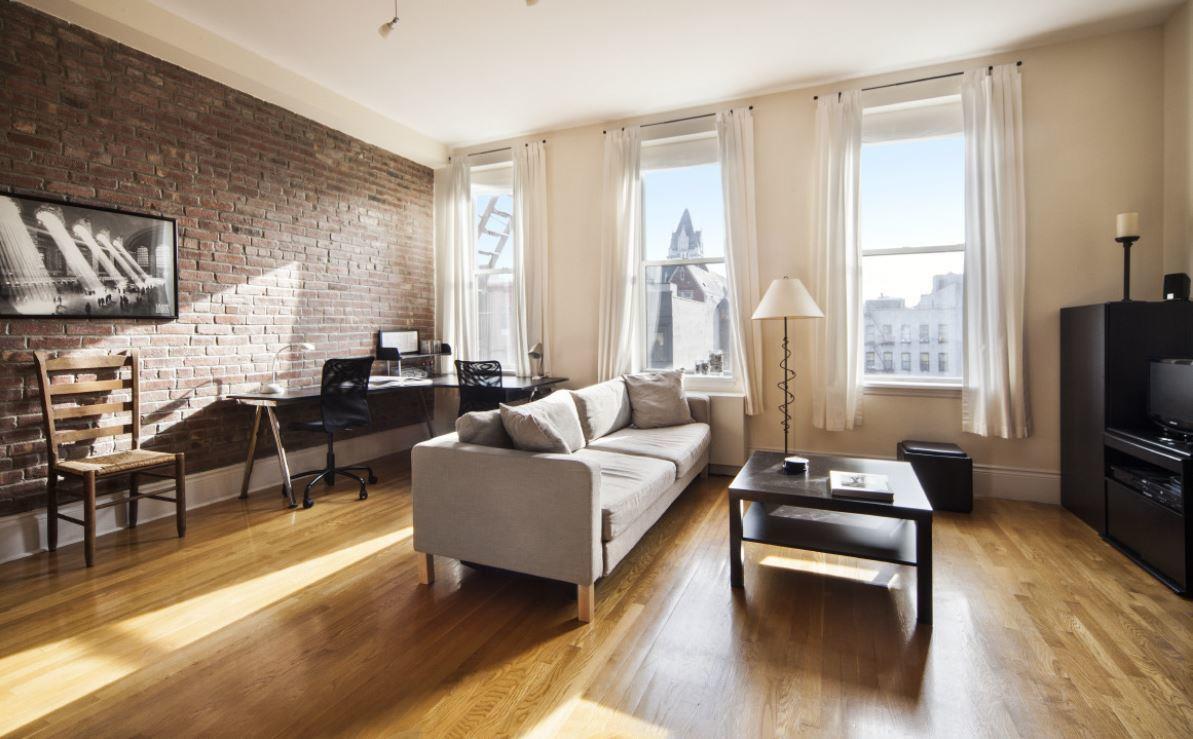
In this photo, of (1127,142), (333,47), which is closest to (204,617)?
(333,47)

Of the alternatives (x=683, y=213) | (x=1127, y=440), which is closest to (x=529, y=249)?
(x=683, y=213)

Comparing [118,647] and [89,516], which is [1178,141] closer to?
[118,647]

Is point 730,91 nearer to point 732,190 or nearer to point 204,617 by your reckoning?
point 732,190

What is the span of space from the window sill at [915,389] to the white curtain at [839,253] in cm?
12

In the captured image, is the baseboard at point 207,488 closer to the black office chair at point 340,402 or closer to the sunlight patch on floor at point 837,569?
the black office chair at point 340,402

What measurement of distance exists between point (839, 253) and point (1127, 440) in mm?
2048

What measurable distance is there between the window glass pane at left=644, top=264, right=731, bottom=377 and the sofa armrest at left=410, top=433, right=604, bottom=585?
2796 mm

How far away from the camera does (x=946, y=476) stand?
3.67m

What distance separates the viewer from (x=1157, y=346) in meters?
3.04

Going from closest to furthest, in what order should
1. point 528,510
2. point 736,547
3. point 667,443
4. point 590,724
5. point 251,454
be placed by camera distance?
point 590,724 → point 528,510 → point 736,547 → point 667,443 → point 251,454

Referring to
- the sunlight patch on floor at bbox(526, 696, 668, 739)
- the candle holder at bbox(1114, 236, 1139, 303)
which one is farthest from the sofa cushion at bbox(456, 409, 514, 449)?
the candle holder at bbox(1114, 236, 1139, 303)

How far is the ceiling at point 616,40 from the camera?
11.1ft

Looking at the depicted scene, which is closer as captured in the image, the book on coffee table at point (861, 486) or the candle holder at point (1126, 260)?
the book on coffee table at point (861, 486)

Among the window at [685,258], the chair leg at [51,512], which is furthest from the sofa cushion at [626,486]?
the chair leg at [51,512]
